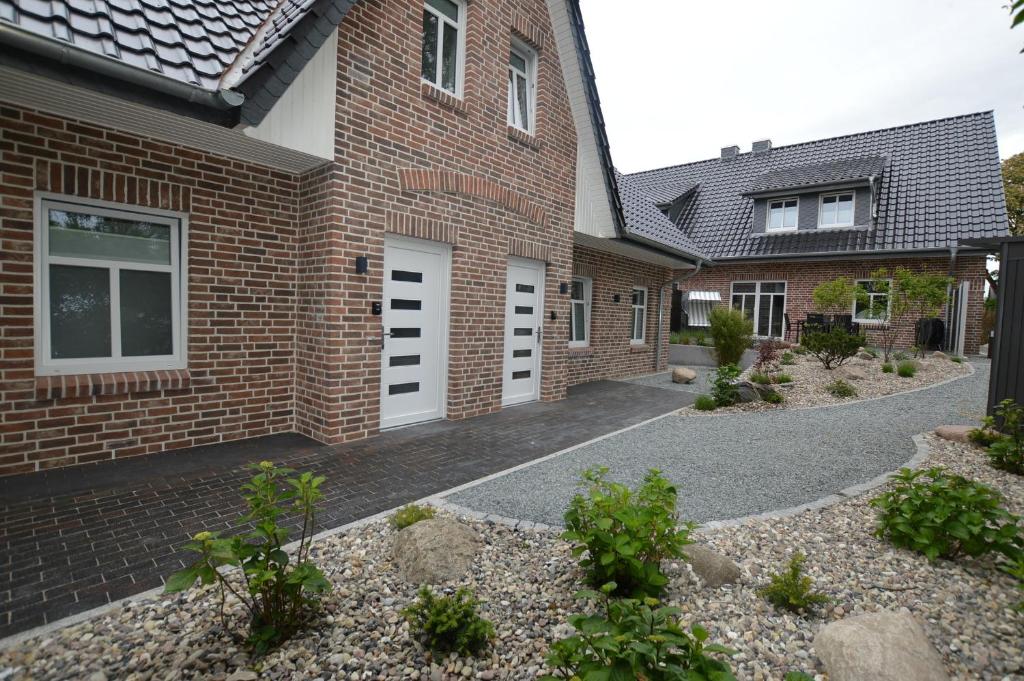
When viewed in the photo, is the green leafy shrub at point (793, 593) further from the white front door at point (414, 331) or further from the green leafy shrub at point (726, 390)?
the green leafy shrub at point (726, 390)

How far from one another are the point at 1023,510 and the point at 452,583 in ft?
→ 14.5

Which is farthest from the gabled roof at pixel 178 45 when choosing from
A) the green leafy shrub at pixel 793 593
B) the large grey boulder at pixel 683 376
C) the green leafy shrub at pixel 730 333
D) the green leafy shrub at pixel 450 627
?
the green leafy shrub at pixel 730 333

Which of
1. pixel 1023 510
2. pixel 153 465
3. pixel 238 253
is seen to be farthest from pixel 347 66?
pixel 1023 510

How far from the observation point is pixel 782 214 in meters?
18.8

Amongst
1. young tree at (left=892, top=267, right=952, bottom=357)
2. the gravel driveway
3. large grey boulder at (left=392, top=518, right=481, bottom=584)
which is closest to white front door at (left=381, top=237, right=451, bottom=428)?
the gravel driveway

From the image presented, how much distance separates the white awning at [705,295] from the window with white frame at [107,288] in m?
18.5

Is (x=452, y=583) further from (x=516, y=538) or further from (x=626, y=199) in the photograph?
(x=626, y=199)

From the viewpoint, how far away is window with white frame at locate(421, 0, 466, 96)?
21.0 feet

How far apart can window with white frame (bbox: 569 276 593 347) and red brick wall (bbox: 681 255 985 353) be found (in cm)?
949

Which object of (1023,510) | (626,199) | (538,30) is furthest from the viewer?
(626,199)

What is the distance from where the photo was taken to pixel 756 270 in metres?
18.8

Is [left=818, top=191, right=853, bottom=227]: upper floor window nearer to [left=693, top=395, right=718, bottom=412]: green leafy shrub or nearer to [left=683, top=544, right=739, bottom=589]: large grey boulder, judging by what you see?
[left=693, top=395, right=718, bottom=412]: green leafy shrub

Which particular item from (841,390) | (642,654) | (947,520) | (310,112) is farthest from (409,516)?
(841,390)

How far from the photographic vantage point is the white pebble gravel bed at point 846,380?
820cm
